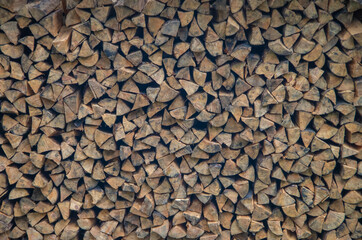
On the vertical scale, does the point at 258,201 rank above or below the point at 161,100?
below

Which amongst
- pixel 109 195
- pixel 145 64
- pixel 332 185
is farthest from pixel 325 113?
pixel 109 195

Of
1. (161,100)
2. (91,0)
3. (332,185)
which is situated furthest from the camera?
(332,185)

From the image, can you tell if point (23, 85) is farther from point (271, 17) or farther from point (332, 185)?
point (332, 185)

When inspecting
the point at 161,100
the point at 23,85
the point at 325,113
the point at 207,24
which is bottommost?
the point at 325,113

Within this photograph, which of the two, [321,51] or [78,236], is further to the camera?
[78,236]

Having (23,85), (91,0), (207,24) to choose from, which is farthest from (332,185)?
(23,85)

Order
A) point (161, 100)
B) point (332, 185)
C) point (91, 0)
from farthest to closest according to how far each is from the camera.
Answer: point (332, 185), point (161, 100), point (91, 0)
